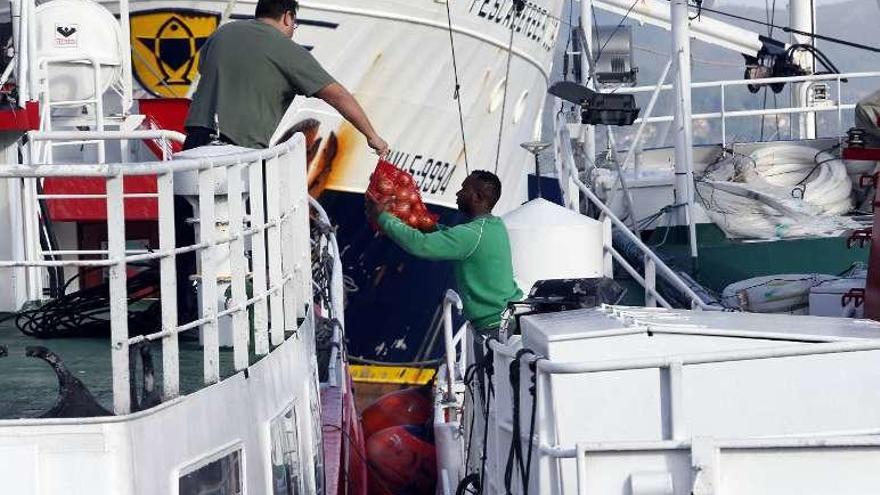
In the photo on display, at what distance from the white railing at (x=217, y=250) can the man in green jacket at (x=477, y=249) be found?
0.59 m

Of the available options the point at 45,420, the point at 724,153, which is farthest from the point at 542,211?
the point at 724,153

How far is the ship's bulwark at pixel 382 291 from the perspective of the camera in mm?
16734

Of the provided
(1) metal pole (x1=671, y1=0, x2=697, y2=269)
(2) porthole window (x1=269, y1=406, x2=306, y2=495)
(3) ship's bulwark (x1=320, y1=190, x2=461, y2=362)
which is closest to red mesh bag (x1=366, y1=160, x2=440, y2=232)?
(2) porthole window (x1=269, y1=406, x2=306, y2=495)

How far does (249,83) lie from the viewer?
25.7 feet

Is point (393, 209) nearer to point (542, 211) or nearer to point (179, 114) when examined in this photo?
point (542, 211)

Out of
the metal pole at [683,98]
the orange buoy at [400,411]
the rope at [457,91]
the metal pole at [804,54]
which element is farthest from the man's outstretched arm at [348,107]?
the metal pole at [804,54]

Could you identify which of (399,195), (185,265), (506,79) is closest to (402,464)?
(399,195)

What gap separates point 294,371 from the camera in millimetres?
7320

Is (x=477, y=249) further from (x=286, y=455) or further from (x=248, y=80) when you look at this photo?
(x=286, y=455)

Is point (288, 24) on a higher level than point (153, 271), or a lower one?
higher

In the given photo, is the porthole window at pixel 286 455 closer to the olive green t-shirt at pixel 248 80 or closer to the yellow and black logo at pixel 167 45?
the olive green t-shirt at pixel 248 80

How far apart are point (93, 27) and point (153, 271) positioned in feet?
15.1

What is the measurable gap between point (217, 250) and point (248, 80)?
4.82 ft

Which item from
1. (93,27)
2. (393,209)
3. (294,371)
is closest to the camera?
(294,371)
